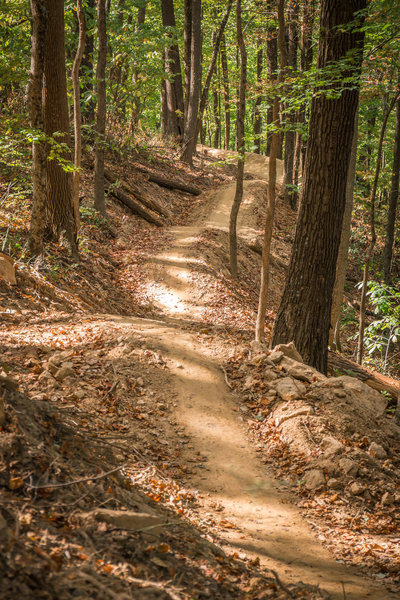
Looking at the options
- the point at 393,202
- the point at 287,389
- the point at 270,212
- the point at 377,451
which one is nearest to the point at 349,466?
the point at 377,451

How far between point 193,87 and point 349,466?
1942 cm

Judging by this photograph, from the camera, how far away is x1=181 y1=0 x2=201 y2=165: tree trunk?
20078 mm

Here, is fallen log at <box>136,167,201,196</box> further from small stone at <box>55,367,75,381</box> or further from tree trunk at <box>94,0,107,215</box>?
small stone at <box>55,367,75,381</box>

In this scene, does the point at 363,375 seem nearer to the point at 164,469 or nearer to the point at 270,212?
the point at 270,212

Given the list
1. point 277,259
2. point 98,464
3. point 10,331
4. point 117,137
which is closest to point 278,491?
point 98,464

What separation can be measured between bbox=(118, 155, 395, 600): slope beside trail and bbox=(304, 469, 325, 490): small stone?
0.32 m

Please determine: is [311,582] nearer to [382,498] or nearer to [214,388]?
[382,498]

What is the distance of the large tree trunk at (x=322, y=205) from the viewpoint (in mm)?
6566

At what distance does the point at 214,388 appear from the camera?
6230 mm

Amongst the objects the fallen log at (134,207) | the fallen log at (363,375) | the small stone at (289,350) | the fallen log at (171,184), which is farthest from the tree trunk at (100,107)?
the small stone at (289,350)

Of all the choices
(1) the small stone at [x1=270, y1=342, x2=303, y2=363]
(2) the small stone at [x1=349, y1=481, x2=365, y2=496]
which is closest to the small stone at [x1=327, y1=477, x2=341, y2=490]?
(2) the small stone at [x1=349, y1=481, x2=365, y2=496]

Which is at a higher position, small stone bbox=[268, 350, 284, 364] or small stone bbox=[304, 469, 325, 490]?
small stone bbox=[268, 350, 284, 364]

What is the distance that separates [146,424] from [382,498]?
2.59 m

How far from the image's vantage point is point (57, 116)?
9.48m
